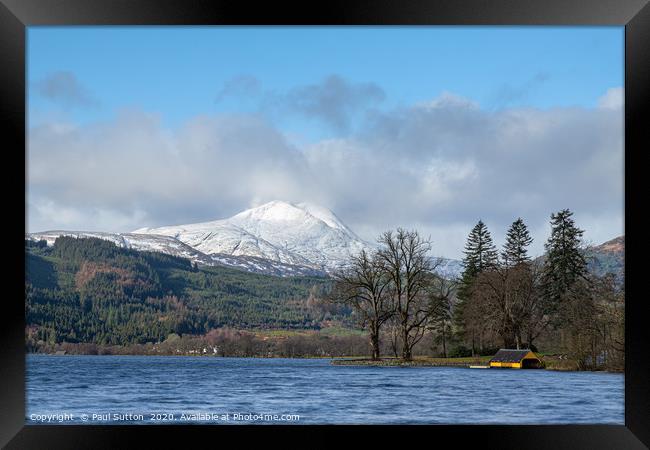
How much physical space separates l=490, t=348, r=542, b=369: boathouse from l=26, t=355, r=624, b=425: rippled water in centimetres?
121

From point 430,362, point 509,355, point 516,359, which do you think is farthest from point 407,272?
point 516,359

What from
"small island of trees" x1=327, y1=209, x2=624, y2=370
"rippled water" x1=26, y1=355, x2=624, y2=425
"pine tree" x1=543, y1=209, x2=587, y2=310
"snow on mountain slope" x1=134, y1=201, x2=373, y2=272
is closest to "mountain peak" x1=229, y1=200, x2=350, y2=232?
"snow on mountain slope" x1=134, y1=201, x2=373, y2=272

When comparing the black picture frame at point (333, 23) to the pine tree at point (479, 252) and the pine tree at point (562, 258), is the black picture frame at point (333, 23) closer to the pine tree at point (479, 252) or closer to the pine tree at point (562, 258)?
the pine tree at point (562, 258)

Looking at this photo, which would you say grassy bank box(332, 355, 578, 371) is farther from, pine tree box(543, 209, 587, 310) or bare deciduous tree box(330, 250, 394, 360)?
pine tree box(543, 209, 587, 310)

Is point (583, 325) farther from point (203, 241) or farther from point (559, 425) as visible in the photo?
point (203, 241)

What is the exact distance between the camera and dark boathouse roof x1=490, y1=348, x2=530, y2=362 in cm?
2542

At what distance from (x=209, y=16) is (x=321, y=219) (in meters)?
76.0

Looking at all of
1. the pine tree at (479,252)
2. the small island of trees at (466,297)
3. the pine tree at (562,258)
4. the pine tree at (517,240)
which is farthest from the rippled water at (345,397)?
the pine tree at (517,240)

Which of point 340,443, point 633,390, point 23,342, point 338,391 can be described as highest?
point 23,342

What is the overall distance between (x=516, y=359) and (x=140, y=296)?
3824 centimetres

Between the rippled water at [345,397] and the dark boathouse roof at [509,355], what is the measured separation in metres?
1.35

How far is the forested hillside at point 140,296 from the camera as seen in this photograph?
51.7 meters

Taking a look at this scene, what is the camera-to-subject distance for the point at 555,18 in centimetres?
679

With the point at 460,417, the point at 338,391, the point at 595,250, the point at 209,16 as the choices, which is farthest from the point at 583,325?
the point at 209,16
